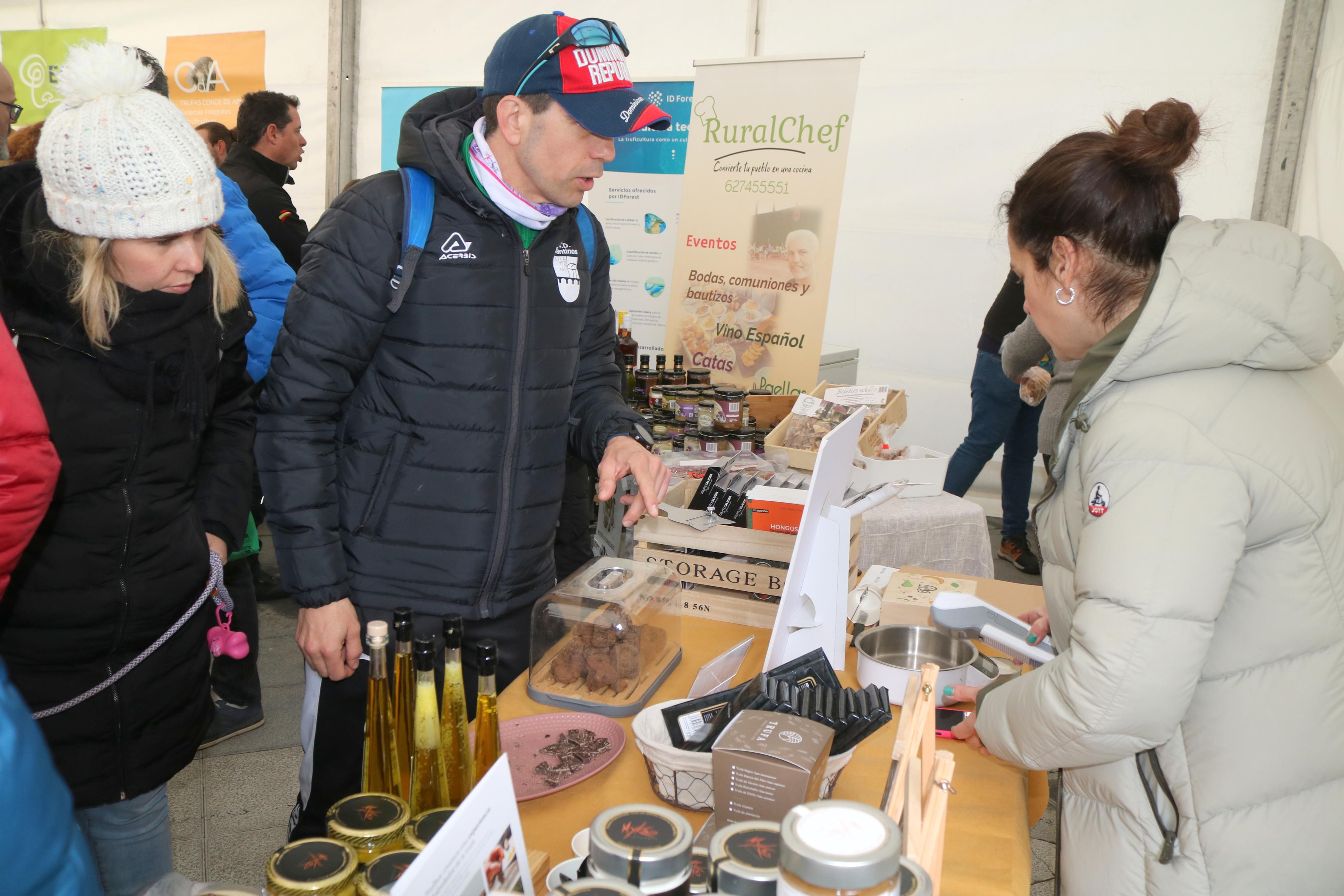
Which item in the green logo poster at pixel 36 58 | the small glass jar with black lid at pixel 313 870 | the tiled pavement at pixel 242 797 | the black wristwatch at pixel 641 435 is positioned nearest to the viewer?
the small glass jar with black lid at pixel 313 870

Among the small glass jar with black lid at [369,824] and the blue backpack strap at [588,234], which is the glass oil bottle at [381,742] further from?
the blue backpack strap at [588,234]

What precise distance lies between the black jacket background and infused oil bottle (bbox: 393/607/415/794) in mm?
3054

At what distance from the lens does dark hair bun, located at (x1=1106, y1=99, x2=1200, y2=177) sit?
120 cm

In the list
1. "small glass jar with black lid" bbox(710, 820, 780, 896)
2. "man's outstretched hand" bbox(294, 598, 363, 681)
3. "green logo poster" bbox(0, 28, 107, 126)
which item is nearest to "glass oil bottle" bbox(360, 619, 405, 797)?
"man's outstretched hand" bbox(294, 598, 363, 681)

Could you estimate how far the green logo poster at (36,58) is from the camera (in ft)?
22.1

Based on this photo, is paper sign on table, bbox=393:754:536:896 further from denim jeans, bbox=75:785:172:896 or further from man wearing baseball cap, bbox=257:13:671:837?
denim jeans, bbox=75:785:172:896

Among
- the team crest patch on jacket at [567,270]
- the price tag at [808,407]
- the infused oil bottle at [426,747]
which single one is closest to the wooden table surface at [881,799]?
the infused oil bottle at [426,747]

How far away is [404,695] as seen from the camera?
110 cm

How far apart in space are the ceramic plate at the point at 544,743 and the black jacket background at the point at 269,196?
9.76ft

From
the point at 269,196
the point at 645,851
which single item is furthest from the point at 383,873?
the point at 269,196

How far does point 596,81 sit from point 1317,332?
3.57 feet

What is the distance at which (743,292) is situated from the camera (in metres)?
4.11

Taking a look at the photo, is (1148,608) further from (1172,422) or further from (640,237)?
(640,237)

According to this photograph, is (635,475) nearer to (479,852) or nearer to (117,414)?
(117,414)
